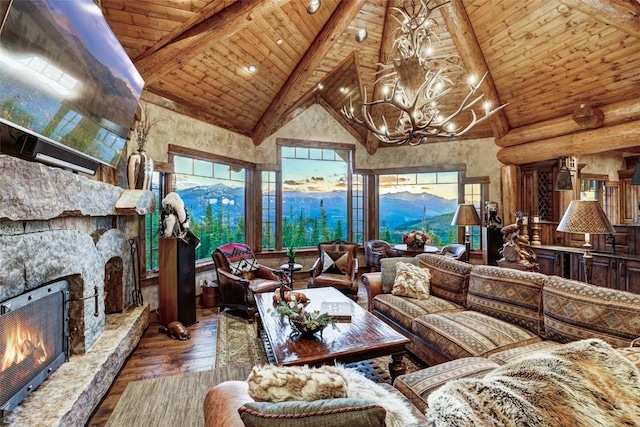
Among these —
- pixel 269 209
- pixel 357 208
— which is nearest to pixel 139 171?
pixel 269 209

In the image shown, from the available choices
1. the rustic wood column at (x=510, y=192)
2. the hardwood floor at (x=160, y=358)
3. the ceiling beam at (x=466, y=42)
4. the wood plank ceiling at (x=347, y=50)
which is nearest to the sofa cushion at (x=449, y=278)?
the hardwood floor at (x=160, y=358)

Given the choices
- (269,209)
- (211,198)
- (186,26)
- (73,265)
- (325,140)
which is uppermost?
(186,26)

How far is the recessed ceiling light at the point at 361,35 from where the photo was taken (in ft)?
16.0

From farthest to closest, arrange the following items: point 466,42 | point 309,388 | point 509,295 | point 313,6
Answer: point 466,42, point 313,6, point 509,295, point 309,388

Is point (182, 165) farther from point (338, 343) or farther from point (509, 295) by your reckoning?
point (509, 295)

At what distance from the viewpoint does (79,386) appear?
2107mm

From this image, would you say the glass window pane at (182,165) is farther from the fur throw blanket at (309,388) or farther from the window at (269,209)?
the fur throw blanket at (309,388)

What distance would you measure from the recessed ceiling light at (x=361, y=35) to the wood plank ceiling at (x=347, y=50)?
6 cm

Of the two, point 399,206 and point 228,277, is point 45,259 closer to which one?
point 228,277

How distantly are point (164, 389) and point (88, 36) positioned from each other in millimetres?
2679

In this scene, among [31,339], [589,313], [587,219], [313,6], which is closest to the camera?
[31,339]

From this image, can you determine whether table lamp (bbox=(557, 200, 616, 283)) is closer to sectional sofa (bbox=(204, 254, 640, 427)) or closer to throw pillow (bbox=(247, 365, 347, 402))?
sectional sofa (bbox=(204, 254, 640, 427))

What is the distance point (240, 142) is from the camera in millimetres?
5949

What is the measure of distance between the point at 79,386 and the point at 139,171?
90.8 inches
